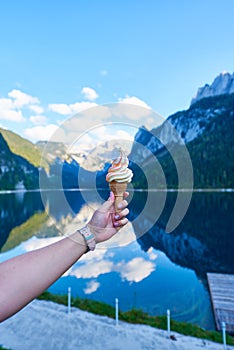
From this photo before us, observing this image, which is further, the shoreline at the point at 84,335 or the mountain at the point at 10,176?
the mountain at the point at 10,176

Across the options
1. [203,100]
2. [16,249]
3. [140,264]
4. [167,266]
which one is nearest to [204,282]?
[167,266]

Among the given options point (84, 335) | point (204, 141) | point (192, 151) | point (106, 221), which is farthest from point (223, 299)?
point (204, 141)

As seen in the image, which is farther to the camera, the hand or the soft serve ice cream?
the soft serve ice cream

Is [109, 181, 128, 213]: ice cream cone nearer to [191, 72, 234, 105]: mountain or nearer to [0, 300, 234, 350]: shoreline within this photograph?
[0, 300, 234, 350]: shoreline

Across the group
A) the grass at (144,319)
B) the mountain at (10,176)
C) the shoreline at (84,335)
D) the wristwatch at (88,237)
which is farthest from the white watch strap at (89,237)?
the mountain at (10,176)

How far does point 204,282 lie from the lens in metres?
14.1

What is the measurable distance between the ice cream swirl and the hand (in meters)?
0.35

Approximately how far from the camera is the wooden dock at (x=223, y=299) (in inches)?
350

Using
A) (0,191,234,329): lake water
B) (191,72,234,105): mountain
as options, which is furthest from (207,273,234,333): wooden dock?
(191,72,234,105): mountain

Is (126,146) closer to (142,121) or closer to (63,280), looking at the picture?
(142,121)

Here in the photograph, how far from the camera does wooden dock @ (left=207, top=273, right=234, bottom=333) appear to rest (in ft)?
29.1

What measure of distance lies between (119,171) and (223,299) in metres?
10.8

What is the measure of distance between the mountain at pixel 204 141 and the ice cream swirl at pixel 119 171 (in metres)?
0.26

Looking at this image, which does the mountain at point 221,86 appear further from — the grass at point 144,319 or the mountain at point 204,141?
the grass at point 144,319
